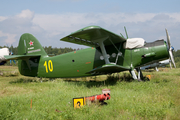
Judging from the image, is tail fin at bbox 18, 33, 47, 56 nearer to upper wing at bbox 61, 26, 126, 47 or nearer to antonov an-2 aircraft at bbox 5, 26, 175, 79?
antonov an-2 aircraft at bbox 5, 26, 175, 79

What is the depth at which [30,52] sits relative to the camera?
1182 centimetres

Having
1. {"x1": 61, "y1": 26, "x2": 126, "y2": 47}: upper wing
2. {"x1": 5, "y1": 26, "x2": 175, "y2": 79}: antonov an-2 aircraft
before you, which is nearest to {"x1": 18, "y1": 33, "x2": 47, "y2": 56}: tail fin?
{"x1": 5, "y1": 26, "x2": 175, "y2": 79}: antonov an-2 aircraft

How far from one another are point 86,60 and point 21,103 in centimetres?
541

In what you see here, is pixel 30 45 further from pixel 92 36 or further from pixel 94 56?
pixel 92 36

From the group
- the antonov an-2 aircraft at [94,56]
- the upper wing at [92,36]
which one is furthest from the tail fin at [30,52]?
the upper wing at [92,36]

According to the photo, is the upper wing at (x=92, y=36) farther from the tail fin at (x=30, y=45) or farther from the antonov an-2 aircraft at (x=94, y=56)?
the tail fin at (x=30, y=45)

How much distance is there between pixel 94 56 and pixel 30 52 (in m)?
6.04

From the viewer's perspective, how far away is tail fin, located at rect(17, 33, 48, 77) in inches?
458

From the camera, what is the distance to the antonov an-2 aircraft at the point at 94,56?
761 centimetres

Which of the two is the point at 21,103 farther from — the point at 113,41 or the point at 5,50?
the point at 5,50

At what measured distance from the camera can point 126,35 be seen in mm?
8844

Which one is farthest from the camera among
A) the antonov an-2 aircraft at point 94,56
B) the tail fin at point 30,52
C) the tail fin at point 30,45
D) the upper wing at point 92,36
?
the tail fin at point 30,45

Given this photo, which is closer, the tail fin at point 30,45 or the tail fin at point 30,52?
the tail fin at point 30,52

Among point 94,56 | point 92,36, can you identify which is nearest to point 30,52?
point 94,56
